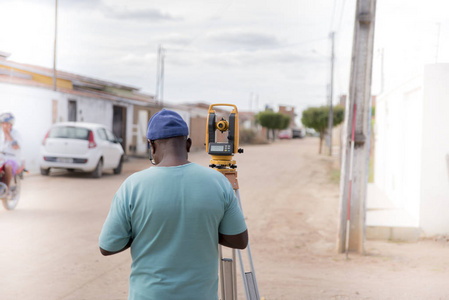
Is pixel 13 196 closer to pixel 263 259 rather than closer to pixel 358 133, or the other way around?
pixel 263 259

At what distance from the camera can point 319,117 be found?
28922mm

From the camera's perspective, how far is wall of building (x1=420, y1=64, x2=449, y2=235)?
576 cm

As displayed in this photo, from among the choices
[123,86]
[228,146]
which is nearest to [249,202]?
[228,146]

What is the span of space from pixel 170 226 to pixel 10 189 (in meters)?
5.77

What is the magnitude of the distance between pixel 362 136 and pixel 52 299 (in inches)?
135

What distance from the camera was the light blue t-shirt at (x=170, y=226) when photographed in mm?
1652

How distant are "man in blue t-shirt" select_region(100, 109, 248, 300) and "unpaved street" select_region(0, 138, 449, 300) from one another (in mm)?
2276

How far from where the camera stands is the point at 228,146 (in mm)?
2514

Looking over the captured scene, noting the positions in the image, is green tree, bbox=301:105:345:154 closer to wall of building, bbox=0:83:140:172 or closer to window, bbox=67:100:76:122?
wall of building, bbox=0:83:140:172

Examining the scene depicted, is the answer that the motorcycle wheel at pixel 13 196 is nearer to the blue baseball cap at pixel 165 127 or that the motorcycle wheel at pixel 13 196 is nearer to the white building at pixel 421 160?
the white building at pixel 421 160

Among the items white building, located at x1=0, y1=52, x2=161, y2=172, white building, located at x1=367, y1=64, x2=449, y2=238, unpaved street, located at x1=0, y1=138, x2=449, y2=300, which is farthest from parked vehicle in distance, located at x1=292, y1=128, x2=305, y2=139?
unpaved street, located at x1=0, y1=138, x2=449, y2=300

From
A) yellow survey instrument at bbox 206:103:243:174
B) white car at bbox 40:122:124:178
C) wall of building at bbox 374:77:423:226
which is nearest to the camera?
yellow survey instrument at bbox 206:103:243:174

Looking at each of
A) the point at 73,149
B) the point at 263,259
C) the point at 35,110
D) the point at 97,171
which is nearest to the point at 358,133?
the point at 263,259

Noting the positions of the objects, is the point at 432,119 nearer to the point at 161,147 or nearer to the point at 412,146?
the point at 412,146
